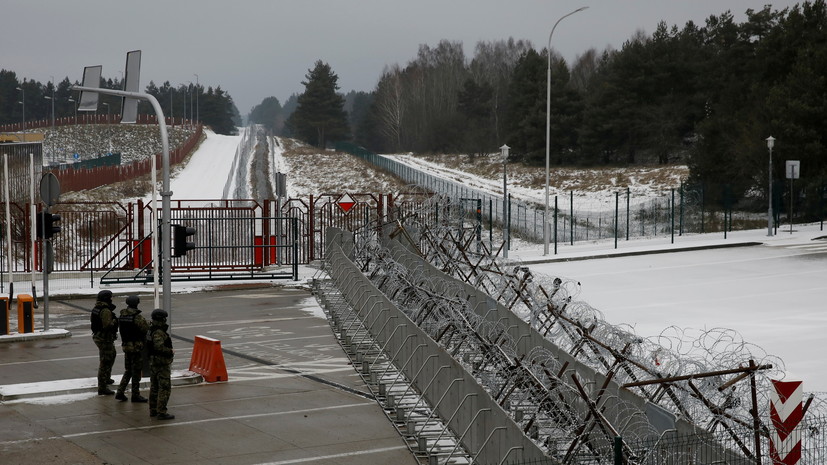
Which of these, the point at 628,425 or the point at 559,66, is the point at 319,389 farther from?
the point at 559,66

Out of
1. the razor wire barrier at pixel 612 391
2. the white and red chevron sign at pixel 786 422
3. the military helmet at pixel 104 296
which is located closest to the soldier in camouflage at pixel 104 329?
the military helmet at pixel 104 296

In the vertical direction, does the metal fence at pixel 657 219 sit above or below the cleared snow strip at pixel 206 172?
below

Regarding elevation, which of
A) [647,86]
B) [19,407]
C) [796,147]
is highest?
[647,86]

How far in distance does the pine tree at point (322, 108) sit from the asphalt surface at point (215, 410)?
89.6 metres

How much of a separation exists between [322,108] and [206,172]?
1293 inches

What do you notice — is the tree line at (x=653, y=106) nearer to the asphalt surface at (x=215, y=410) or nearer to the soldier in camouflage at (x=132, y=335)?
the asphalt surface at (x=215, y=410)

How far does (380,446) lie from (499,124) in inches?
3608

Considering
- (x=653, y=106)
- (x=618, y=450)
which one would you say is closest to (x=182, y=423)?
(x=618, y=450)

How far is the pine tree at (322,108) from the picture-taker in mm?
109375

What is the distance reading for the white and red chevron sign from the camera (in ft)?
29.8

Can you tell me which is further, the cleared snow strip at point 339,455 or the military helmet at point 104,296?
the military helmet at point 104,296

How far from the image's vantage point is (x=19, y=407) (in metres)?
13.8

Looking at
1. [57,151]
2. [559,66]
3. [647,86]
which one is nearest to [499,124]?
[559,66]

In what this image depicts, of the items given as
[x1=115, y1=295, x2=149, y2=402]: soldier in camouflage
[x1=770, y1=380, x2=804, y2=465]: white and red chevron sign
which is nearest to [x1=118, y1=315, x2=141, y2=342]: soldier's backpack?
[x1=115, y1=295, x2=149, y2=402]: soldier in camouflage
